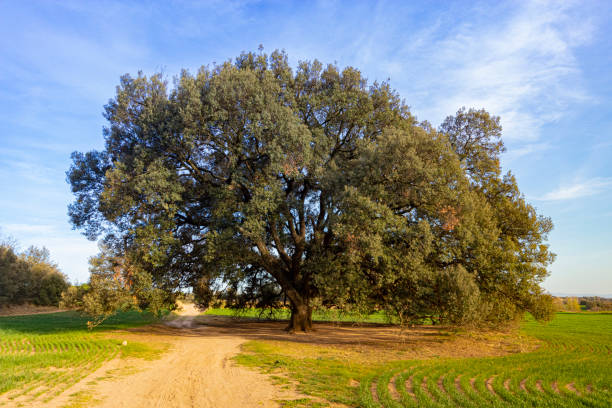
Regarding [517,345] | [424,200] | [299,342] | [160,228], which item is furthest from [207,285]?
[517,345]

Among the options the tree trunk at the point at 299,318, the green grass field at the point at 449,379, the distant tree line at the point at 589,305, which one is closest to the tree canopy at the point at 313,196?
the tree trunk at the point at 299,318

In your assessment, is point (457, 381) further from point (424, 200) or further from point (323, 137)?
point (323, 137)

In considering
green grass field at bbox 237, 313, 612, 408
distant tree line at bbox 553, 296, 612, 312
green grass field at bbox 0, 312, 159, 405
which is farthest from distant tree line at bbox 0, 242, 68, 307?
distant tree line at bbox 553, 296, 612, 312

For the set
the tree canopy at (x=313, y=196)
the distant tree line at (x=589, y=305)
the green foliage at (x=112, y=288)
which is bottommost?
the distant tree line at (x=589, y=305)

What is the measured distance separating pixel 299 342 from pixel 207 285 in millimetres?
7382

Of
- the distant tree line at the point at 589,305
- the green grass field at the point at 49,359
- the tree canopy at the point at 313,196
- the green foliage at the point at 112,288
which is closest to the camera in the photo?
the green grass field at the point at 49,359

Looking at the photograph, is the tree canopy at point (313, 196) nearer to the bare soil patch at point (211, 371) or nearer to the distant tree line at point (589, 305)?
the bare soil patch at point (211, 371)

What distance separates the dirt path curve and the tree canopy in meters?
6.19

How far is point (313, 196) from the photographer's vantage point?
78.9 ft

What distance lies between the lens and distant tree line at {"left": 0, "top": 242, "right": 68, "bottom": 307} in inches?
2162

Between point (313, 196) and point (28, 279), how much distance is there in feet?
196

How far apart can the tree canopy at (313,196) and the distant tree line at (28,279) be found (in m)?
47.4

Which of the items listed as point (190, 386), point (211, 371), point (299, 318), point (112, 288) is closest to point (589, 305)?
point (299, 318)

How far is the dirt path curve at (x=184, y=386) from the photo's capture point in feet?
29.1
